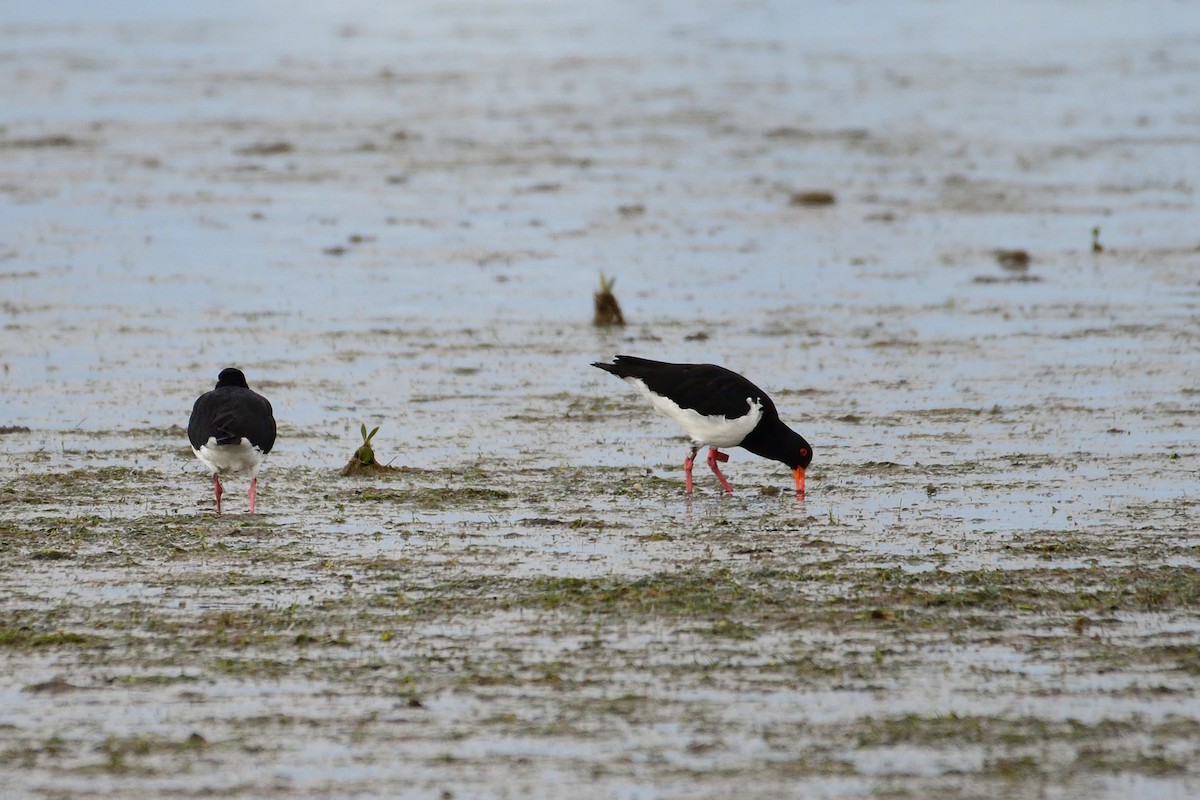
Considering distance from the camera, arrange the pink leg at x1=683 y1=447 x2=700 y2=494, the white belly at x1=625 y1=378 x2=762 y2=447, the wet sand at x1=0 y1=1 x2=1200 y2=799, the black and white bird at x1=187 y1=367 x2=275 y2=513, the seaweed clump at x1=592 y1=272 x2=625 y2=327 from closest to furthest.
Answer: the wet sand at x1=0 y1=1 x2=1200 y2=799 < the black and white bird at x1=187 y1=367 x2=275 y2=513 < the pink leg at x1=683 y1=447 x2=700 y2=494 < the white belly at x1=625 y1=378 x2=762 y2=447 < the seaweed clump at x1=592 y1=272 x2=625 y2=327

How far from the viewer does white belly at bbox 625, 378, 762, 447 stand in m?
9.93

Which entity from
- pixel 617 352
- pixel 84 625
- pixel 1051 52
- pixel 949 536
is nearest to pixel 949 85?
pixel 1051 52

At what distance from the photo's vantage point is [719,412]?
993 centimetres

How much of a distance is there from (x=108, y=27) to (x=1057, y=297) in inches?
1604

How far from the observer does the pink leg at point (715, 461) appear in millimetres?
10039

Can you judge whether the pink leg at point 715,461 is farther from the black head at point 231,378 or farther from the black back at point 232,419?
the black head at point 231,378

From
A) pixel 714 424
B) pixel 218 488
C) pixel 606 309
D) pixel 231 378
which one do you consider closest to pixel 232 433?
pixel 218 488

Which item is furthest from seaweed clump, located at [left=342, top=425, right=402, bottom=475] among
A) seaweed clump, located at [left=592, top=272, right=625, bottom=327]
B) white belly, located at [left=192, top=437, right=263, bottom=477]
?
seaweed clump, located at [left=592, top=272, right=625, bottom=327]

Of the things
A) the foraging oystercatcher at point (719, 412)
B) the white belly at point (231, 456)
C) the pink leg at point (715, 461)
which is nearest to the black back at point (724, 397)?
the foraging oystercatcher at point (719, 412)

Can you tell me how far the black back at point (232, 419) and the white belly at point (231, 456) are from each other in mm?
29

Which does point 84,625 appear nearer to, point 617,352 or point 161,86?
point 617,352

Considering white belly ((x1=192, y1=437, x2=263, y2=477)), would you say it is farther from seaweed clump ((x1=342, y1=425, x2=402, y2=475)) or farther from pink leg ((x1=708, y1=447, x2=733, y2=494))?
pink leg ((x1=708, y1=447, x2=733, y2=494))

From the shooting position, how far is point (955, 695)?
621 centimetres

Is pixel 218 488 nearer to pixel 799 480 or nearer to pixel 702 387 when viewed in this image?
pixel 702 387
